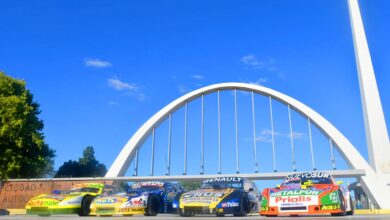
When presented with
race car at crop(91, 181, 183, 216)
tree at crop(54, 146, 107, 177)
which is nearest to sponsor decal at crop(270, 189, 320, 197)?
race car at crop(91, 181, 183, 216)

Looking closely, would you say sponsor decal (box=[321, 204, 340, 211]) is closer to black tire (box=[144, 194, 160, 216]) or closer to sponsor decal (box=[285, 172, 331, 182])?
sponsor decal (box=[285, 172, 331, 182])

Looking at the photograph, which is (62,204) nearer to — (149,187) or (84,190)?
(84,190)

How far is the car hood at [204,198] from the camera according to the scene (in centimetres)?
1022

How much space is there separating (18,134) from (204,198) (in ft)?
63.6

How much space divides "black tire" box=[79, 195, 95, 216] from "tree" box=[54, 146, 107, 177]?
5207cm

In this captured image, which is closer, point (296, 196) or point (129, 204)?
point (296, 196)

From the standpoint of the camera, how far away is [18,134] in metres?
24.9

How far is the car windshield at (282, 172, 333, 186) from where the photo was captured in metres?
10.9

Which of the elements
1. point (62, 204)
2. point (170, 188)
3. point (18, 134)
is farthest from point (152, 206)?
point (18, 134)

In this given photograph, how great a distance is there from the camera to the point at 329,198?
365 inches

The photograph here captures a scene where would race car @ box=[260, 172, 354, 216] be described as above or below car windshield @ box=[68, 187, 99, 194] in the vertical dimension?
below

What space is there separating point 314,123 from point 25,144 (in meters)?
28.1

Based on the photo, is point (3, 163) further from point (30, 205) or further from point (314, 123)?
point (314, 123)

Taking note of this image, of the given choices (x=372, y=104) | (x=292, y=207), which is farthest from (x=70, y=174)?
(x=292, y=207)
